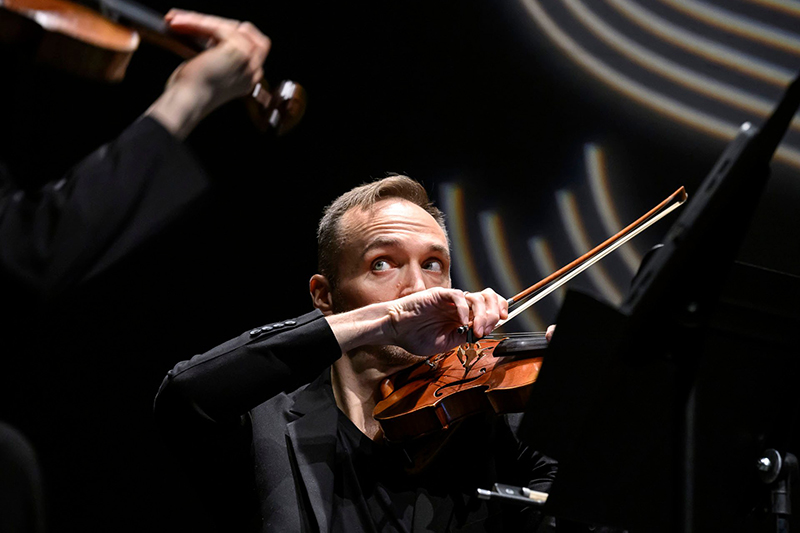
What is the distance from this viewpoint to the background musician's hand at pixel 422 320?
1750 millimetres

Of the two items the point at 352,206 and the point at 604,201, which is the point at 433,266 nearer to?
the point at 352,206

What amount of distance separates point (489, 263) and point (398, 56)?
32.4 inches

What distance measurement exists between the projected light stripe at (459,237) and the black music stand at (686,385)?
1.72 metres

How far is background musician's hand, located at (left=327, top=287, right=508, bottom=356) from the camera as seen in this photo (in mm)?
1750

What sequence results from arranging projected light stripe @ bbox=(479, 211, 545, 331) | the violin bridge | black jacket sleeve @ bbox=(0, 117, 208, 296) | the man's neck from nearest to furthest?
1. black jacket sleeve @ bbox=(0, 117, 208, 296)
2. the violin bridge
3. the man's neck
4. projected light stripe @ bbox=(479, 211, 545, 331)

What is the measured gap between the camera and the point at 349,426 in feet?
6.47

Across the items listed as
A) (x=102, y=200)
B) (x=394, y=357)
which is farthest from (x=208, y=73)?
(x=394, y=357)

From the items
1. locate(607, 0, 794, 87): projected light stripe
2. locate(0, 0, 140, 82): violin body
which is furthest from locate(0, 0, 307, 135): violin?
locate(607, 0, 794, 87): projected light stripe

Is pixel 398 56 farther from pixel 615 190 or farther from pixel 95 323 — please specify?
pixel 95 323

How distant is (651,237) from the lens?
9.00ft

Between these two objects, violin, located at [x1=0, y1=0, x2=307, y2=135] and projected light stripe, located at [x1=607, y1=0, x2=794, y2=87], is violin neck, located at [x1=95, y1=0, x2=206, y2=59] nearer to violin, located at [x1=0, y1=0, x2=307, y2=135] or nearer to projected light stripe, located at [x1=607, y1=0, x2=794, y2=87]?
violin, located at [x1=0, y1=0, x2=307, y2=135]

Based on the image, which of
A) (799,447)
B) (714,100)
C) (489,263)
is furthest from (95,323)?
(714,100)

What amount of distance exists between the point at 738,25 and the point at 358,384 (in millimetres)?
1886

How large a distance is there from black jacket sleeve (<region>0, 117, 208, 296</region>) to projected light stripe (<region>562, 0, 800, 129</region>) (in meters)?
2.11
